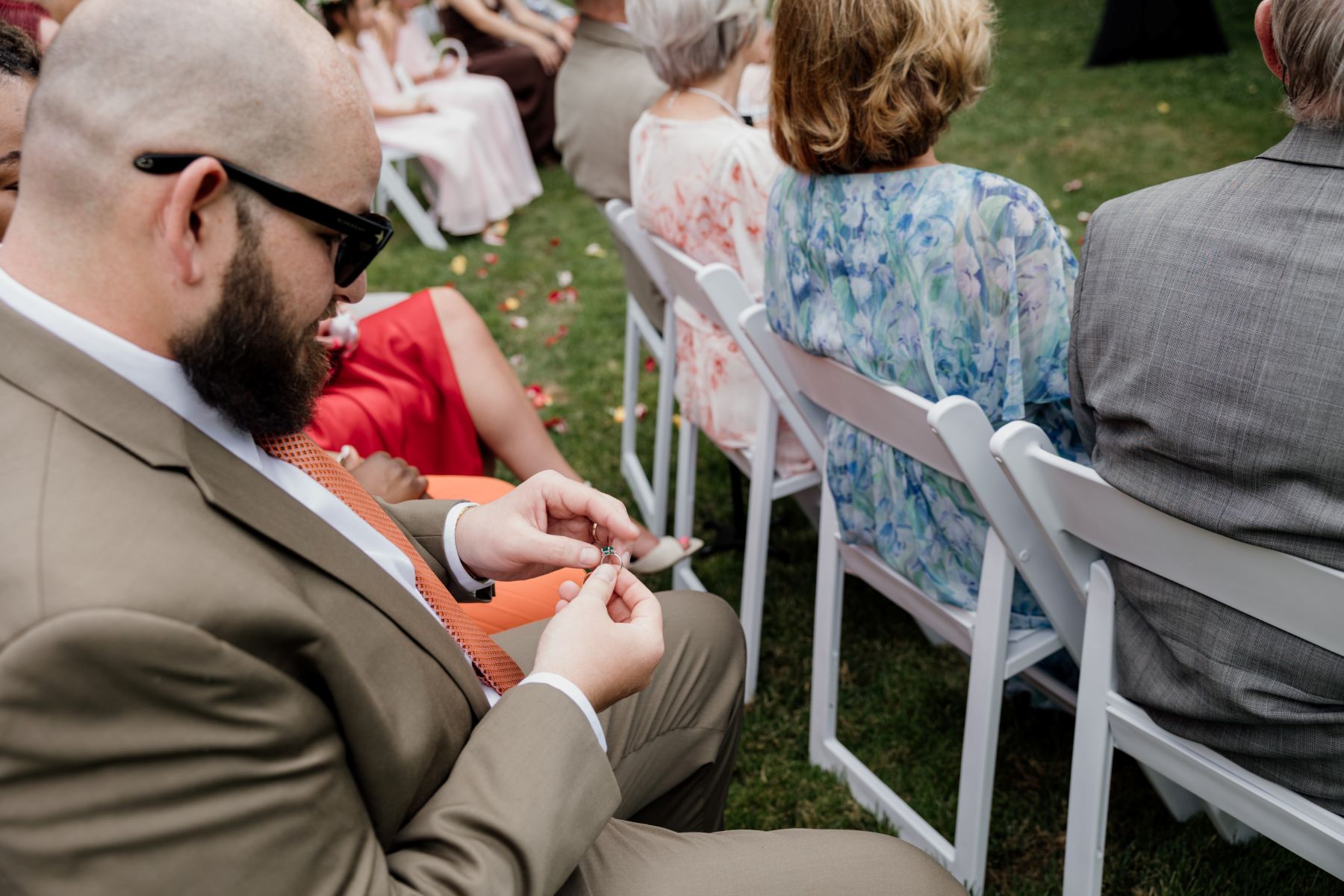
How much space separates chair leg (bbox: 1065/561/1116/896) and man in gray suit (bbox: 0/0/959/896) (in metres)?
0.86

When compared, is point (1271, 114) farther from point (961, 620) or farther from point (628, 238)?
point (961, 620)

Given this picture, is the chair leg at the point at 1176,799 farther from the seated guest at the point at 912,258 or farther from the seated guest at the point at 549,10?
the seated guest at the point at 549,10

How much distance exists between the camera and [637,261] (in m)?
3.64

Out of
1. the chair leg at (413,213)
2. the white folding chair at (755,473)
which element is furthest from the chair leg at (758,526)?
the chair leg at (413,213)

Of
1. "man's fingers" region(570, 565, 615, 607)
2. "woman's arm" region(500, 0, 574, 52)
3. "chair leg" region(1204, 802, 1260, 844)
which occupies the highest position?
"man's fingers" region(570, 565, 615, 607)

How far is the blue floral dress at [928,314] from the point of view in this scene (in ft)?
6.63

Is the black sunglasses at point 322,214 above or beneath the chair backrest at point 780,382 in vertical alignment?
above

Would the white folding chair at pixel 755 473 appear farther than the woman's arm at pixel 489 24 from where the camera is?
No

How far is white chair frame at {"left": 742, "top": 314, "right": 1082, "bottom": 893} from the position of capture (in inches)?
75.5

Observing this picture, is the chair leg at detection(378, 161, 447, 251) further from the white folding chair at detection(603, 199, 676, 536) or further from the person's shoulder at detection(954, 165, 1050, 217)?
the person's shoulder at detection(954, 165, 1050, 217)

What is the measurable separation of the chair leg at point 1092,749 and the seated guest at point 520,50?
7173mm

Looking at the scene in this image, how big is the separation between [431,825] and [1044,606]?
4.27 ft

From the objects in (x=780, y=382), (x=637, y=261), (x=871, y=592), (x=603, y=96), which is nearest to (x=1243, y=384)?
(x=780, y=382)

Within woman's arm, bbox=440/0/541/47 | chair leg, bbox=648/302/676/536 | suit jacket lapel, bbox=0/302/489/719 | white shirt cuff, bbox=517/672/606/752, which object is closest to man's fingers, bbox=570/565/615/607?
white shirt cuff, bbox=517/672/606/752
